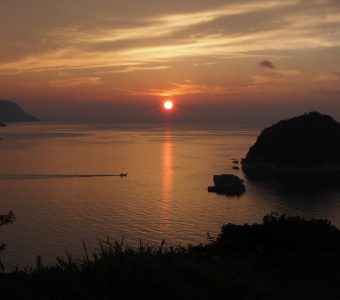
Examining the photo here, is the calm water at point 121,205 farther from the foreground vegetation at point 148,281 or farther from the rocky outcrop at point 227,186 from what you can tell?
the foreground vegetation at point 148,281

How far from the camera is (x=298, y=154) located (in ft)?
424

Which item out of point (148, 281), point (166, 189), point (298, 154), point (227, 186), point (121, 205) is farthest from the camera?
point (298, 154)

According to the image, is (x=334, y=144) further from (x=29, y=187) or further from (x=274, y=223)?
(x=274, y=223)

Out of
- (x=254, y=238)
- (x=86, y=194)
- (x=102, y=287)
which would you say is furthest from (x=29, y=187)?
(x=102, y=287)

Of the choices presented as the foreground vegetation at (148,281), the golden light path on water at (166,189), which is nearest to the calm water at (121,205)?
the golden light path on water at (166,189)

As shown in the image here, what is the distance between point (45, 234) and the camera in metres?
53.6

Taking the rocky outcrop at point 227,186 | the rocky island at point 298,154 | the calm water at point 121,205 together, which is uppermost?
the rocky island at point 298,154

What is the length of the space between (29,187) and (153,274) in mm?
84357

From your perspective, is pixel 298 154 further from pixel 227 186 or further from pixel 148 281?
pixel 148 281

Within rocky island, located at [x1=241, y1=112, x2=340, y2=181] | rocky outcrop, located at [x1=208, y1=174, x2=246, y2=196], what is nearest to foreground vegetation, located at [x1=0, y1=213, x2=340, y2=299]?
rocky outcrop, located at [x1=208, y1=174, x2=246, y2=196]

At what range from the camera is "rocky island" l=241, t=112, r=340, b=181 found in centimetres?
12319

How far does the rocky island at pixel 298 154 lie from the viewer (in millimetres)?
123188

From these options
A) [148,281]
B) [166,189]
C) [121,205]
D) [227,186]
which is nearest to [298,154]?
[227,186]

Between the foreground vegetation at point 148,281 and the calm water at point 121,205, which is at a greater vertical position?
the foreground vegetation at point 148,281
